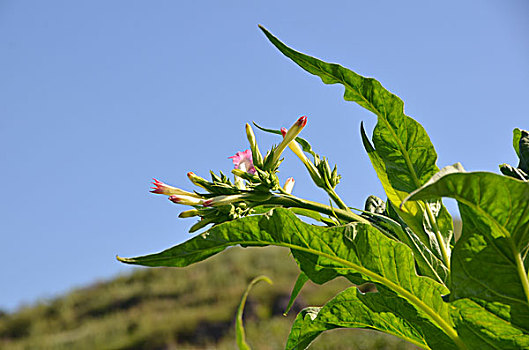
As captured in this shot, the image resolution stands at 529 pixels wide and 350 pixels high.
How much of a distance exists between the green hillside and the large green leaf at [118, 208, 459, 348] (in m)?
4.86

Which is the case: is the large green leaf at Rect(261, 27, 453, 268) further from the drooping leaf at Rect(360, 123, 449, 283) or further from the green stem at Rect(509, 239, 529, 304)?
the green stem at Rect(509, 239, 529, 304)

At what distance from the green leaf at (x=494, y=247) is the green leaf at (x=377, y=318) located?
0.08m

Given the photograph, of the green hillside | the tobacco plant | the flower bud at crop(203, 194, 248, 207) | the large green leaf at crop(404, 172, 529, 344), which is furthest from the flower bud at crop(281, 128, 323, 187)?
the green hillside

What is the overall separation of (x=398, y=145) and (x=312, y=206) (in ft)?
0.38

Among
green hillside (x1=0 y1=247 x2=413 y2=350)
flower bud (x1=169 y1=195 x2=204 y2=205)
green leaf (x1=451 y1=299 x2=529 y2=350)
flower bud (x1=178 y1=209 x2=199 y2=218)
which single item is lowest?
green leaf (x1=451 y1=299 x2=529 y2=350)

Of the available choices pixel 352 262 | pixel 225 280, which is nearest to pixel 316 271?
pixel 352 262

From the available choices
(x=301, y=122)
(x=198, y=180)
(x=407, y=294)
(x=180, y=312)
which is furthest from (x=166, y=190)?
(x=180, y=312)

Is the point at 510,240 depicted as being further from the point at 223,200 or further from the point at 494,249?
the point at 223,200

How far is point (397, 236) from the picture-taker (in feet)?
1.84

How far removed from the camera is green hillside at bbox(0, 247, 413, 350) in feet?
24.0

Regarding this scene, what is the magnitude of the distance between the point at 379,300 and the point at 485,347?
0.10m

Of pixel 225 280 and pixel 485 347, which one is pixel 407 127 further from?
pixel 225 280

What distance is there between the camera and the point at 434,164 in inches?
21.4

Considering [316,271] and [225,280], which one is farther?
[225,280]
